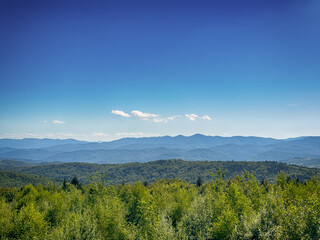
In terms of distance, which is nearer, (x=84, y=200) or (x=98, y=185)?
(x=98, y=185)

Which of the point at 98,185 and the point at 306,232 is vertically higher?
the point at 306,232

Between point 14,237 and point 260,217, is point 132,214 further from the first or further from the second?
point 260,217

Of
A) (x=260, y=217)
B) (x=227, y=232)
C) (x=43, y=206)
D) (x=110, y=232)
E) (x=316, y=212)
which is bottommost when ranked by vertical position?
(x=43, y=206)

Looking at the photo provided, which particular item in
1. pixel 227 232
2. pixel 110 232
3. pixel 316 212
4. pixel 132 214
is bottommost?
pixel 132 214

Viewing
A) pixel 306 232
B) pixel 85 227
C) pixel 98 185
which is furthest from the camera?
pixel 98 185

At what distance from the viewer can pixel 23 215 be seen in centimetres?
3872

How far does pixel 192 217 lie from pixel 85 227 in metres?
19.6

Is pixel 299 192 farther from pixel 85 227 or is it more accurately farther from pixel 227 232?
pixel 85 227

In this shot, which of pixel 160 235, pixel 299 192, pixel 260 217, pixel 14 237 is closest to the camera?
pixel 160 235

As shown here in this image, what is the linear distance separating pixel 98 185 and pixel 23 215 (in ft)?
80.5

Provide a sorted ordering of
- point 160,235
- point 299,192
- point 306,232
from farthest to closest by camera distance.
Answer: point 299,192, point 160,235, point 306,232

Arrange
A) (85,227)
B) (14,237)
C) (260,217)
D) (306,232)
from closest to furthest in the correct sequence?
(306,232) → (260,217) → (85,227) → (14,237)

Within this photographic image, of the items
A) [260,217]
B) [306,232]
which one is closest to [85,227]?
[260,217]

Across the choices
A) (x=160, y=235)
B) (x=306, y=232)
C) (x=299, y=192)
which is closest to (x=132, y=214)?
(x=160, y=235)
